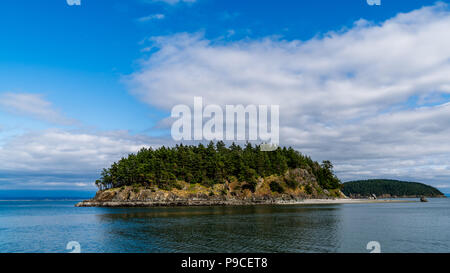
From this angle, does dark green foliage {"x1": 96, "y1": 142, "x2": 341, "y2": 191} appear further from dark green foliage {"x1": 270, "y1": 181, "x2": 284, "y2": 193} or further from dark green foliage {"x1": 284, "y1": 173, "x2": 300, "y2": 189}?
dark green foliage {"x1": 270, "y1": 181, "x2": 284, "y2": 193}

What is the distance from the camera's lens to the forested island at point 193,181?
552 feet

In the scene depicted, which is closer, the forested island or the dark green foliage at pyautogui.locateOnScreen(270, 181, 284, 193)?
the forested island

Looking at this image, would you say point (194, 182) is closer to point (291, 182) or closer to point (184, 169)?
point (184, 169)

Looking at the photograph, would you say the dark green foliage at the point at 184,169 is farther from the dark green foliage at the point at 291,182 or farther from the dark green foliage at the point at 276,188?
the dark green foliage at the point at 276,188

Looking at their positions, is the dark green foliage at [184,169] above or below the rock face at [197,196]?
above

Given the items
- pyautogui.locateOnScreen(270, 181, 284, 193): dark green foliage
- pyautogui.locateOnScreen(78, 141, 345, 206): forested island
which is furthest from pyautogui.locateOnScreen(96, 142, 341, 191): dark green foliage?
pyautogui.locateOnScreen(270, 181, 284, 193): dark green foliage

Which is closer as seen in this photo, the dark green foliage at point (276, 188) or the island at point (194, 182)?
Answer: the island at point (194, 182)

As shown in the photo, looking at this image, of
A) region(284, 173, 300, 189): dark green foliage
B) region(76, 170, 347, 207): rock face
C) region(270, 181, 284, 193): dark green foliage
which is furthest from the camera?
region(284, 173, 300, 189): dark green foliage

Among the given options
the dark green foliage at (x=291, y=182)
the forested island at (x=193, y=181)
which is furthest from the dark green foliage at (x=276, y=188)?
the dark green foliage at (x=291, y=182)

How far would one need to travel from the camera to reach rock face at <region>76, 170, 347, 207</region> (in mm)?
164875

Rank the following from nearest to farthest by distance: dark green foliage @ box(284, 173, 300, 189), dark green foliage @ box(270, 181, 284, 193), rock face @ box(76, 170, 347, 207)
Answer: rock face @ box(76, 170, 347, 207), dark green foliage @ box(270, 181, 284, 193), dark green foliage @ box(284, 173, 300, 189)

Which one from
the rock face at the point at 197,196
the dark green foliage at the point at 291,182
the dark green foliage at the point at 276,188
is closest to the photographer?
the rock face at the point at 197,196
